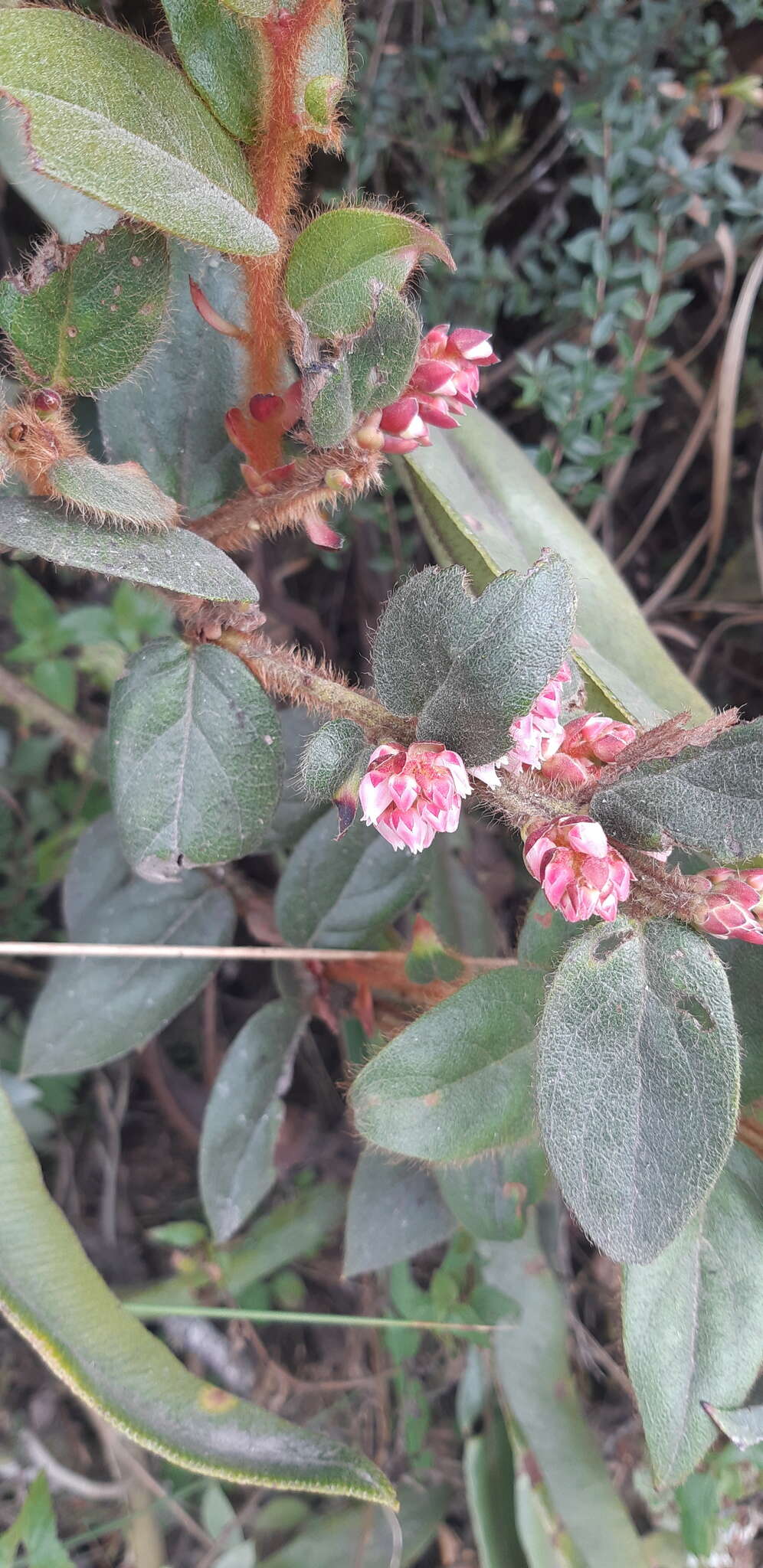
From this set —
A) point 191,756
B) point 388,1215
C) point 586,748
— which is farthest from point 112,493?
point 388,1215

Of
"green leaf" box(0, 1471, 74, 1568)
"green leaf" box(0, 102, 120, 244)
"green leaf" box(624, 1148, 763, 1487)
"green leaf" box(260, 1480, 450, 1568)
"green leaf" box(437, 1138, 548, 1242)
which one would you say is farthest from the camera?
"green leaf" box(260, 1480, 450, 1568)

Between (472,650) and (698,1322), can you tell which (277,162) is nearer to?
(472,650)

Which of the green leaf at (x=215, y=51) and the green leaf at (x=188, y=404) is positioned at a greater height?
the green leaf at (x=215, y=51)

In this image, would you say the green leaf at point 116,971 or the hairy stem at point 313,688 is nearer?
the hairy stem at point 313,688

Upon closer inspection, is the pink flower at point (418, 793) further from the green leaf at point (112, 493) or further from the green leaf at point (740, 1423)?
the green leaf at point (740, 1423)

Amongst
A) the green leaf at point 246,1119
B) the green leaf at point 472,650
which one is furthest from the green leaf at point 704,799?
the green leaf at point 246,1119

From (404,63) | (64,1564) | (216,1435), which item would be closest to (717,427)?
(404,63)

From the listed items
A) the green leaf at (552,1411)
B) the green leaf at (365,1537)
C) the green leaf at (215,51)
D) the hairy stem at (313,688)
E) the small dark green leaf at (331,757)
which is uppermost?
the green leaf at (215,51)

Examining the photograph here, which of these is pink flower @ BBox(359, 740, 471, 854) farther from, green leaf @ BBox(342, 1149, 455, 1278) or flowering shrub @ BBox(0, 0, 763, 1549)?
green leaf @ BBox(342, 1149, 455, 1278)

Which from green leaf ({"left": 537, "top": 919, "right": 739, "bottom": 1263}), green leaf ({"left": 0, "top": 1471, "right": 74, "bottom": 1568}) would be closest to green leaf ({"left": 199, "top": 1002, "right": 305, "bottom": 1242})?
green leaf ({"left": 0, "top": 1471, "right": 74, "bottom": 1568})
